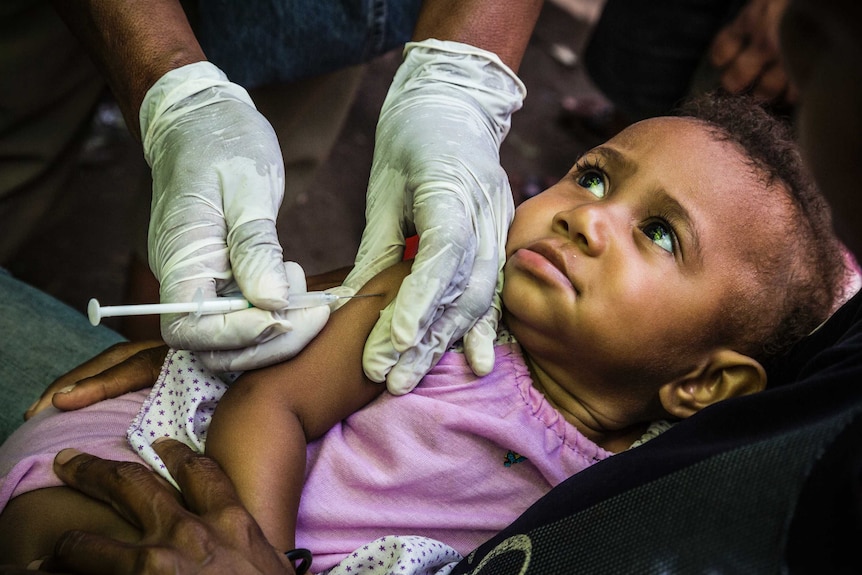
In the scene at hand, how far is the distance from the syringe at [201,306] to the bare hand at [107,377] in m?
0.22

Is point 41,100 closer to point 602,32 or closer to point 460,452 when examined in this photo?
point 460,452

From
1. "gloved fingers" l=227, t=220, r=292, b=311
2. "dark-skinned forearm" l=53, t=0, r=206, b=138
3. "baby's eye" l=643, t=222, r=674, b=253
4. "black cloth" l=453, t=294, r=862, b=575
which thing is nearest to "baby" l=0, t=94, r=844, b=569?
"baby's eye" l=643, t=222, r=674, b=253

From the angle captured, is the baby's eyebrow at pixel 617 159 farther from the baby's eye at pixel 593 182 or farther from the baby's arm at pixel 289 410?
the baby's arm at pixel 289 410

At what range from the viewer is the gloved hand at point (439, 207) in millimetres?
1354

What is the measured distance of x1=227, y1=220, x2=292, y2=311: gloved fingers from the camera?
1244 mm

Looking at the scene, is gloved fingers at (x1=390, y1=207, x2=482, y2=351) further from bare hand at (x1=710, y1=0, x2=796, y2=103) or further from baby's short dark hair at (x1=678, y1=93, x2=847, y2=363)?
bare hand at (x1=710, y1=0, x2=796, y2=103)

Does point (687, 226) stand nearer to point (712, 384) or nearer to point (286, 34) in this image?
point (712, 384)

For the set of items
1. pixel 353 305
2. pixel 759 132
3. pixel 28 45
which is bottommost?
pixel 28 45

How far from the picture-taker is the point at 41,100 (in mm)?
2143

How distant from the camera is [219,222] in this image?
1.35 metres

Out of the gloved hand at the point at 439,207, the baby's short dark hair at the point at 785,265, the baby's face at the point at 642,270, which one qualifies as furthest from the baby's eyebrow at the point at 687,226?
the gloved hand at the point at 439,207

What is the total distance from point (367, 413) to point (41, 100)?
1.43 m

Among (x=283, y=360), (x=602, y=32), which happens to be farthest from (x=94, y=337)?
(x=602, y=32)

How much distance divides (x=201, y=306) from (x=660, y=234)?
0.88m
